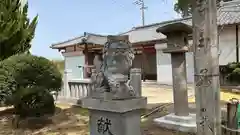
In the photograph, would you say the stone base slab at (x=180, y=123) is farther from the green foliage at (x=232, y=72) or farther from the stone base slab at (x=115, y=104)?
the green foliage at (x=232, y=72)

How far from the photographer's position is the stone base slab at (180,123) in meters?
5.61

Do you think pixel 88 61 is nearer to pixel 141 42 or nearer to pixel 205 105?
pixel 141 42

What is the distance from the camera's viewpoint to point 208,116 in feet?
11.8

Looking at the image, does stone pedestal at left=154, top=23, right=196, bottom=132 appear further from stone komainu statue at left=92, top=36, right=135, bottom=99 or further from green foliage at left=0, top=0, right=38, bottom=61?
green foliage at left=0, top=0, right=38, bottom=61

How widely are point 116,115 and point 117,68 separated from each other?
620 millimetres

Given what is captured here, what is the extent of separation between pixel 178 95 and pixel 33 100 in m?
4.00

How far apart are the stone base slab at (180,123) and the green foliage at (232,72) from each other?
8023mm

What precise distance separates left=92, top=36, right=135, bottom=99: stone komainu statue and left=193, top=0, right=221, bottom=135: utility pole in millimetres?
1017

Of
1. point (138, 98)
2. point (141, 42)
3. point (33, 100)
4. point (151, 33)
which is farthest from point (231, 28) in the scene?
point (138, 98)

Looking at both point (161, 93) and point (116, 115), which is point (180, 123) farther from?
point (161, 93)

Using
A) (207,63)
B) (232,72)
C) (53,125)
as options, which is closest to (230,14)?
Result: (232,72)

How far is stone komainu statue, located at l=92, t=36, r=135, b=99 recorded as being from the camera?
10.7ft

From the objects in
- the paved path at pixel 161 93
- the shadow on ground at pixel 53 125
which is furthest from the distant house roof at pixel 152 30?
the shadow on ground at pixel 53 125

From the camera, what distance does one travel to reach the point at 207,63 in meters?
3.47
